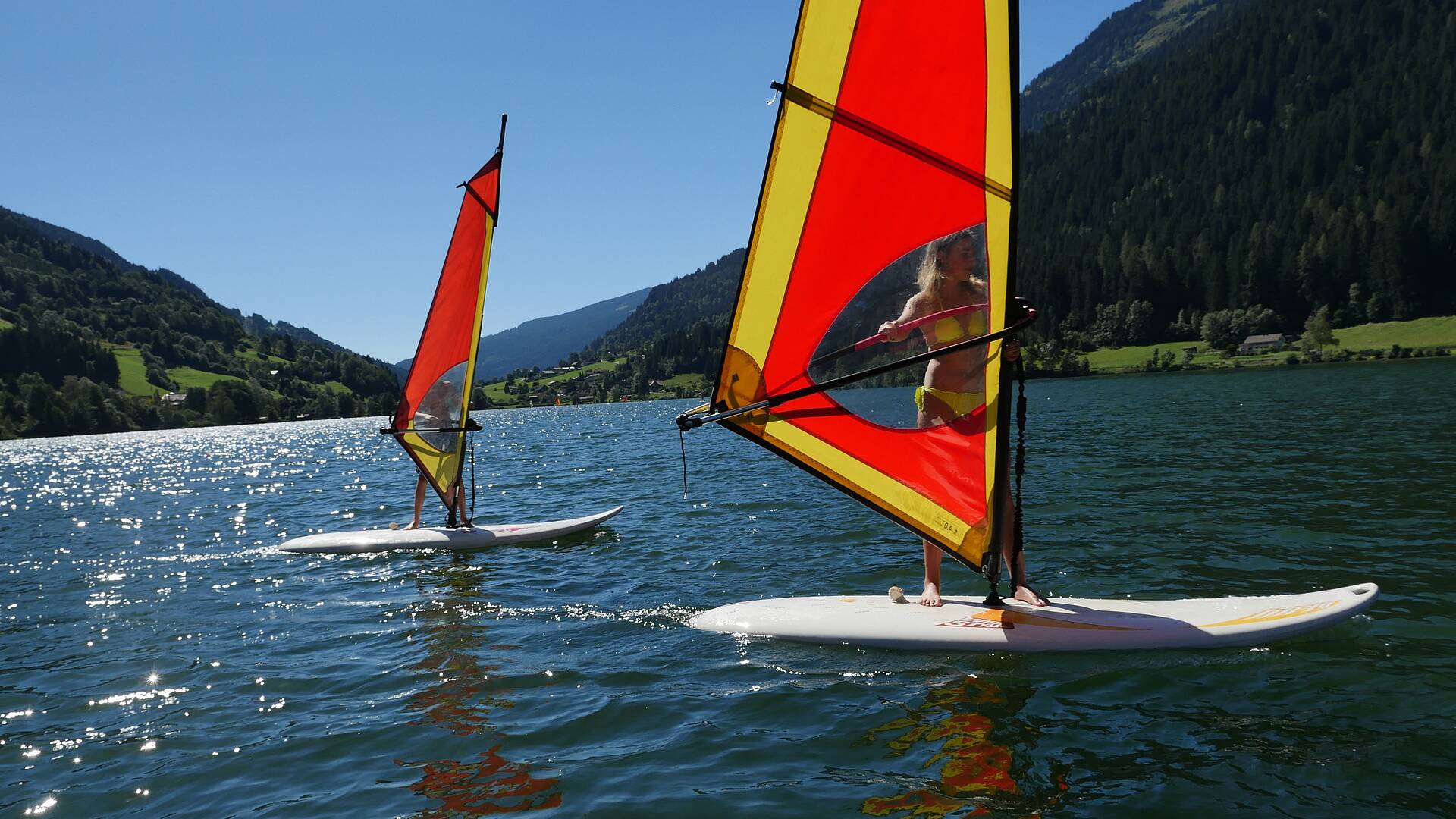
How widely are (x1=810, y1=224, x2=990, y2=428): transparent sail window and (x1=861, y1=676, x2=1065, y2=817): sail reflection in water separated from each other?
252cm

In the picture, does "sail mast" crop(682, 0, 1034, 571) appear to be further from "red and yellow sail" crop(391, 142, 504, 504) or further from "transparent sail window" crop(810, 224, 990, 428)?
"red and yellow sail" crop(391, 142, 504, 504)

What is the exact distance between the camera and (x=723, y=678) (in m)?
8.38

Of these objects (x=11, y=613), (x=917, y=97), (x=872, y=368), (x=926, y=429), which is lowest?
(x=11, y=613)

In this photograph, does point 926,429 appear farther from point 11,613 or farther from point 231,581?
point 11,613

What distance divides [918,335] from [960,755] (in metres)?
3.55

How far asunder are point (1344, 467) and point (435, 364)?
64.5 ft

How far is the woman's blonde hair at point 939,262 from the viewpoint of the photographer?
7.64 meters

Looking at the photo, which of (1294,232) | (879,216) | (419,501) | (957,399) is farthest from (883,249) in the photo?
(1294,232)

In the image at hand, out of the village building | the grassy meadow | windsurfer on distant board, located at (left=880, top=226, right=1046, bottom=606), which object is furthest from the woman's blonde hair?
the village building

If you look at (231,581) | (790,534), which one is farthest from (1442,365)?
(231,581)

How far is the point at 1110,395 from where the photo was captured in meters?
65.2

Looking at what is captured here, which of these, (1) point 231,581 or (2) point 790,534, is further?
(2) point 790,534

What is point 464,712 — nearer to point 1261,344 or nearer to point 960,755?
point 960,755

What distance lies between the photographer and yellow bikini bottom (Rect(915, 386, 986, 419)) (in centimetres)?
804
